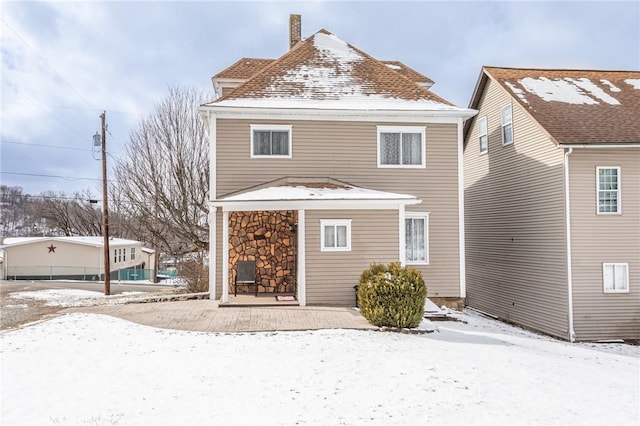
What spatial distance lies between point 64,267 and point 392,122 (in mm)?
26820

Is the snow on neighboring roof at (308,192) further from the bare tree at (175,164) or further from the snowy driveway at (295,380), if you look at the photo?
the bare tree at (175,164)

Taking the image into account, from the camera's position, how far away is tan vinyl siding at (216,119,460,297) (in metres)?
13.3

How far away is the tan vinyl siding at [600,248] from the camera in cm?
1359

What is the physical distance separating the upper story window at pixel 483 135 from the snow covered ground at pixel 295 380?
11269mm

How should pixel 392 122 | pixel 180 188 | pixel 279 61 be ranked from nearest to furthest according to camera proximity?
pixel 392 122 → pixel 279 61 → pixel 180 188

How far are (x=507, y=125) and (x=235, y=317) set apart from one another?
41.3 feet

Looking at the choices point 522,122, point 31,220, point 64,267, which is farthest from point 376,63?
point 31,220

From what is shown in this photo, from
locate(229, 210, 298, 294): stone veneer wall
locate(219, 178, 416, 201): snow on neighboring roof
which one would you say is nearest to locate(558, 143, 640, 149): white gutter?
locate(219, 178, 416, 201): snow on neighboring roof

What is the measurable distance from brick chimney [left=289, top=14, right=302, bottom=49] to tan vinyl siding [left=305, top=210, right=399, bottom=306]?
1054cm

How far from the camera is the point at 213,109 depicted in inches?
510

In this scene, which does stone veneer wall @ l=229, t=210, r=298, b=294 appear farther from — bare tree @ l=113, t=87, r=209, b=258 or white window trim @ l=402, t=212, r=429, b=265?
bare tree @ l=113, t=87, r=209, b=258

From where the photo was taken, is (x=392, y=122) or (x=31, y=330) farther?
(x=392, y=122)

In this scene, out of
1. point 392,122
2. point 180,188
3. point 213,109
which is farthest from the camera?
point 180,188

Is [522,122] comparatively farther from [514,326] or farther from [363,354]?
[363,354]
